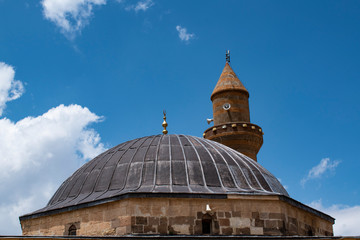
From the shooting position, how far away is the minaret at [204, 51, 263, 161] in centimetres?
2369

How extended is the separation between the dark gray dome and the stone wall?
26 centimetres

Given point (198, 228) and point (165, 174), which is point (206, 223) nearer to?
point (198, 228)

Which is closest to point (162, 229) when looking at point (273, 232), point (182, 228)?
point (182, 228)

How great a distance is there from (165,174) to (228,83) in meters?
12.8

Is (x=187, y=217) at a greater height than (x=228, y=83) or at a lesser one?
lesser

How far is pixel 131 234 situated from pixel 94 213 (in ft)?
4.36

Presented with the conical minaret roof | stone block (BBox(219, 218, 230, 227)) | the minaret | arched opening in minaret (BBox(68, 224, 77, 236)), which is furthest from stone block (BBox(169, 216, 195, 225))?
the conical minaret roof

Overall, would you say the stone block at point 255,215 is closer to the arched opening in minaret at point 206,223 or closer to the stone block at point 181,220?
the arched opening in minaret at point 206,223

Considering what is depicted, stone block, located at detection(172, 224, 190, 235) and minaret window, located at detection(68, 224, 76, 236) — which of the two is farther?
minaret window, located at detection(68, 224, 76, 236)

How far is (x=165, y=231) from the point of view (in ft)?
38.2

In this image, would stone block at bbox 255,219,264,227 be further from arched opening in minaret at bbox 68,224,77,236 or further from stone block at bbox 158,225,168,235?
arched opening in minaret at bbox 68,224,77,236

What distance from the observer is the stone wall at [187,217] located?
38.3ft

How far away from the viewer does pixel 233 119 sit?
2423 cm

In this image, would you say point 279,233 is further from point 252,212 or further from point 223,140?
point 223,140
